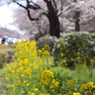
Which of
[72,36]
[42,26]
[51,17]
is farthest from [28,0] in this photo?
[42,26]

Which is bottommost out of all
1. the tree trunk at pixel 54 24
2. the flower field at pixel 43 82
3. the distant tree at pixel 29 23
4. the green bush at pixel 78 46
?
the flower field at pixel 43 82

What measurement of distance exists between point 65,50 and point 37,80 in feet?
8.12

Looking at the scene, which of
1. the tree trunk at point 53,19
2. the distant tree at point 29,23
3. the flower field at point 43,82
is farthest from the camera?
the distant tree at point 29,23

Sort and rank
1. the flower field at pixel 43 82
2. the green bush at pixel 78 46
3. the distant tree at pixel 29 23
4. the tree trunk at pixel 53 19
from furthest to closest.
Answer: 1. the distant tree at pixel 29 23
2. the tree trunk at pixel 53 19
3. the green bush at pixel 78 46
4. the flower field at pixel 43 82

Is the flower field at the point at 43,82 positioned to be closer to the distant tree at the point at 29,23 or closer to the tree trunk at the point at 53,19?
the tree trunk at the point at 53,19

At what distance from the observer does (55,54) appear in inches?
211

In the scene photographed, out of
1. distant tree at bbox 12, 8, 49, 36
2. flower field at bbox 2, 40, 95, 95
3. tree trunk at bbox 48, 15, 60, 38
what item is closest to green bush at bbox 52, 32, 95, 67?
flower field at bbox 2, 40, 95, 95

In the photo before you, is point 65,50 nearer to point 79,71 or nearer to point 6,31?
point 79,71

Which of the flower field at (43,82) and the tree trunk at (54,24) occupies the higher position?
the tree trunk at (54,24)

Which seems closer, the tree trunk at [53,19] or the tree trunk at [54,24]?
the tree trunk at [53,19]

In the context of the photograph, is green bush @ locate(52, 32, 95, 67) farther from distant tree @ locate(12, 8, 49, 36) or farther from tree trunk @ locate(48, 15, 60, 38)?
distant tree @ locate(12, 8, 49, 36)

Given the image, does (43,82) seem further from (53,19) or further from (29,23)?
(29,23)

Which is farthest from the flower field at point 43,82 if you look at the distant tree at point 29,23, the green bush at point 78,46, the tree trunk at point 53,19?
the distant tree at point 29,23

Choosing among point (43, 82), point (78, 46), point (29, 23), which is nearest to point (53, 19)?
point (78, 46)
